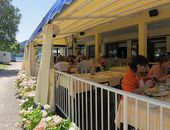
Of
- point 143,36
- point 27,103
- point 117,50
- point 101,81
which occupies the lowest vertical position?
point 27,103

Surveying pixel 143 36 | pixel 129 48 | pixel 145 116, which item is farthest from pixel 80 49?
pixel 145 116

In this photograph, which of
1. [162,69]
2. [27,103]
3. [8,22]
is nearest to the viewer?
[162,69]

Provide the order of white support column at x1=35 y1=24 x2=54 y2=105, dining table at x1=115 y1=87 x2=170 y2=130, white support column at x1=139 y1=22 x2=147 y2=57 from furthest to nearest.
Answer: white support column at x1=139 y1=22 x2=147 y2=57 → white support column at x1=35 y1=24 x2=54 y2=105 → dining table at x1=115 y1=87 x2=170 y2=130

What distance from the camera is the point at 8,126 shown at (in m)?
6.45

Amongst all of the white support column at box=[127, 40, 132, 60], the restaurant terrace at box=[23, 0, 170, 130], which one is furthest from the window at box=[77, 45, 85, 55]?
the restaurant terrace at box=[23, 0, 170, 130]

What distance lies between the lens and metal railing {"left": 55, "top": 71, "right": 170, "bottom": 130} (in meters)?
2.99

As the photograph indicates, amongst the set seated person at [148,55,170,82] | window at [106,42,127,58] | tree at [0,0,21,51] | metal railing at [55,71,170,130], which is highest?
tree at [0,0,21,51]

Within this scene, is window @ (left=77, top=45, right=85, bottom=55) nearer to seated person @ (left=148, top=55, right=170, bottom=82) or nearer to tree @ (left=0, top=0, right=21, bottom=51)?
tree @ (left=0, top=0, right=21, bottom=51)

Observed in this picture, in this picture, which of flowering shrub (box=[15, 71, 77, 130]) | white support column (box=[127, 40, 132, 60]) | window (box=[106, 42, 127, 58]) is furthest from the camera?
window (box=[106, 42, 127, 58])

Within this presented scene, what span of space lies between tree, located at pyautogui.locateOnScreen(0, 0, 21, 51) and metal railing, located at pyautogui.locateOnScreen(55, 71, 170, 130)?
25966 mm

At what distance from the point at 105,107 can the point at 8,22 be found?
2779 cm

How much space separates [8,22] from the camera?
31875 millimetres

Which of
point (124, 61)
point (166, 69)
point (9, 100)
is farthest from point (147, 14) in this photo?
point (124, 61)

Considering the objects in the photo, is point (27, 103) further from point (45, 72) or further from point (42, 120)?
point (42, 120)
